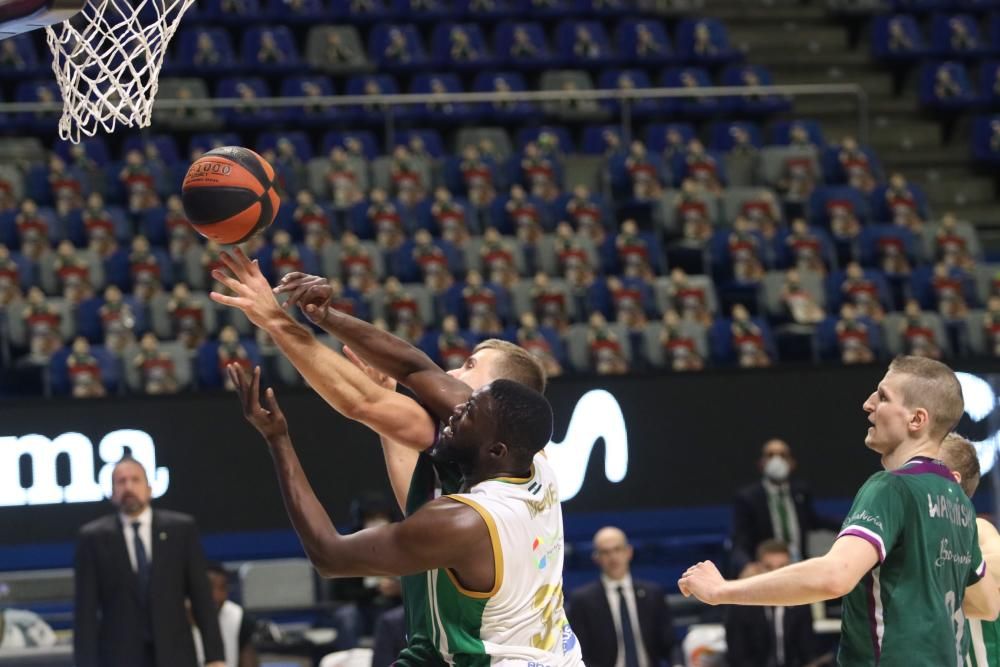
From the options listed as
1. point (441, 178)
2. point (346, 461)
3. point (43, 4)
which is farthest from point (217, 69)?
point (43, 4)

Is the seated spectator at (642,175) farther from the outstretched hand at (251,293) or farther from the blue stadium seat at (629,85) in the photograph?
the outstretched hand at (251,293)

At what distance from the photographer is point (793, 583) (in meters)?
4.02

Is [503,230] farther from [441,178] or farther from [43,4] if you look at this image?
[43,4]

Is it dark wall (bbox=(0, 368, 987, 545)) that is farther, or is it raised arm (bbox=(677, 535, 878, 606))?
dark wall (bbox=(0, 368, 987, 545))

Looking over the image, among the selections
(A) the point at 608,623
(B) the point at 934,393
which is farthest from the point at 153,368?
(B) the point at 934,393

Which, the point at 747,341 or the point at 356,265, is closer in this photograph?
the point at 747,341

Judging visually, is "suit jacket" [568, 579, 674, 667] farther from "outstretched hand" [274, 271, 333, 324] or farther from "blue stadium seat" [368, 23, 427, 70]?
"blue stadium seat" [368, 23, 427, 70]

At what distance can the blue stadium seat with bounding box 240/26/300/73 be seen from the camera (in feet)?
56.6

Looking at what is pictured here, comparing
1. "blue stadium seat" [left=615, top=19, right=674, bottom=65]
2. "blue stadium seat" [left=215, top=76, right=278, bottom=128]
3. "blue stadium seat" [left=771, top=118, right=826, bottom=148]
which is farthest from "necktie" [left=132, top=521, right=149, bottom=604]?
"blue stadium seat" [left=615, top=19, right=674, bottom=65]

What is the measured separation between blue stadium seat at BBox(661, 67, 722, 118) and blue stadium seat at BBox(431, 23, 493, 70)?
207cm

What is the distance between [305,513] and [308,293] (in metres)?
0.64

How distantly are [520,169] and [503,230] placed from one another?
0.90 metres

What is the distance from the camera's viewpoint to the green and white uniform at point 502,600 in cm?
394

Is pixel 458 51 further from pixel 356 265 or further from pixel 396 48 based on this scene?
pixel 356 265
